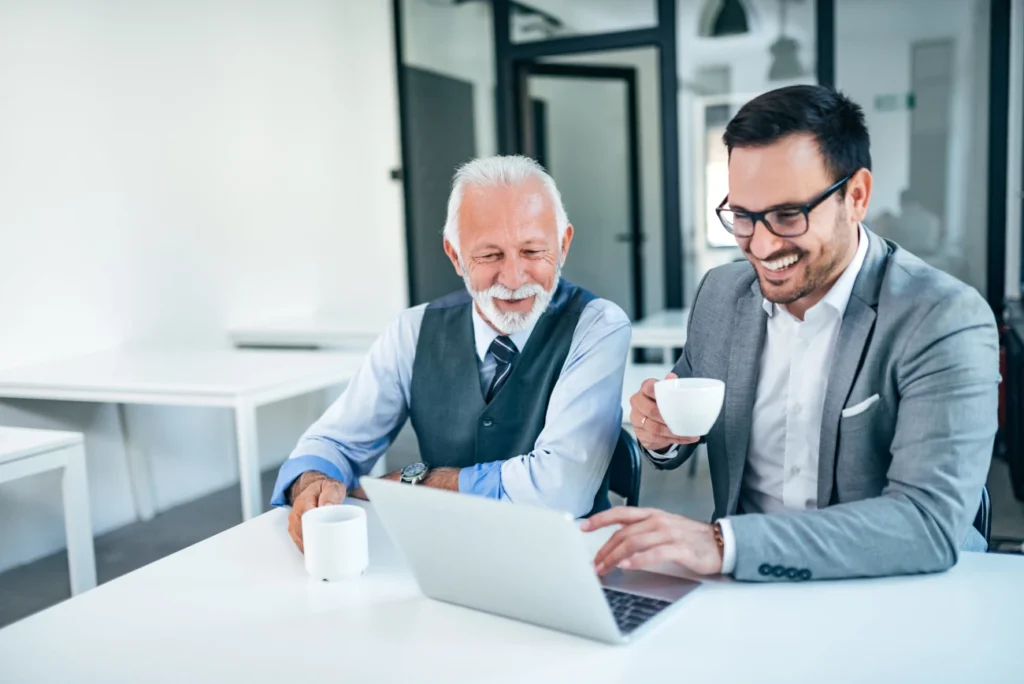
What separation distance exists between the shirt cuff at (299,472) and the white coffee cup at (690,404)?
2.47ft

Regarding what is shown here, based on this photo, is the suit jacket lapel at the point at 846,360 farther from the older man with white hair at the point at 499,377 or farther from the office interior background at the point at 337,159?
the office interior background at the point at 337,159

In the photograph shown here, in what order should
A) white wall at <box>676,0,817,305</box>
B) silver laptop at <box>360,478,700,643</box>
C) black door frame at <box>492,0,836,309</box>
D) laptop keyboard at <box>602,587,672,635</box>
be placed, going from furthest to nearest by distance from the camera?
white wall at <box>676,0,817,305</box> → black door frame at <box>492,0,836,309</box> → laptop keyboard at <box>602,587,672,635</box> → silver laptop at <box>360,478,700,643</box>

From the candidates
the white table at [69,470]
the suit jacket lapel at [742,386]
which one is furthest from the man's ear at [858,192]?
the white table at [69,470]

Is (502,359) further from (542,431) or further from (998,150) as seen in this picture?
(998,150)

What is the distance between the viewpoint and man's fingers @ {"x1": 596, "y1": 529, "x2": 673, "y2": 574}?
3.82 feet

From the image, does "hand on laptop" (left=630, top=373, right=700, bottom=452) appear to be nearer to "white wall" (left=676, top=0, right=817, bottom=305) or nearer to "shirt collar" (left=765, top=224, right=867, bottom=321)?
"shirt collar" (left=765, top=224, right=867, bottom=321)

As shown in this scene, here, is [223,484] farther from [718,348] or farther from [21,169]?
[718,348]

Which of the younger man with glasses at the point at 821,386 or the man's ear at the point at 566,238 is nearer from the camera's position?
the younger man with glasses at the point at 821,386

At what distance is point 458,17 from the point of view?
565 cm

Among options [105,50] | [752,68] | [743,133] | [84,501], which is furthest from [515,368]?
[752,68]

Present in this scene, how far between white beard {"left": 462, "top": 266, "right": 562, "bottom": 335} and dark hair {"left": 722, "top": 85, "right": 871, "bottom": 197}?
0.54 meters

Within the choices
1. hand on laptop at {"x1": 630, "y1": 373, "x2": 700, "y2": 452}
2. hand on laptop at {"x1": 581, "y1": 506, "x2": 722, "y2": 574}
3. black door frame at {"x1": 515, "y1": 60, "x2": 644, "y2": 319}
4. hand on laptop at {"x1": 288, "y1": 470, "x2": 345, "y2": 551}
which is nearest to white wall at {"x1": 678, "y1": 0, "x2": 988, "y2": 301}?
black door frame at {"x1": 515, "y1": 60, "x2": 644, "y2": 319}

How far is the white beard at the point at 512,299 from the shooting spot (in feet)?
5.93

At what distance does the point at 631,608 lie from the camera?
112 cm
